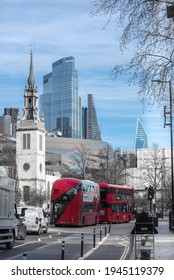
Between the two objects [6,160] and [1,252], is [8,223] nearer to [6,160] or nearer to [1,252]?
[1,252]

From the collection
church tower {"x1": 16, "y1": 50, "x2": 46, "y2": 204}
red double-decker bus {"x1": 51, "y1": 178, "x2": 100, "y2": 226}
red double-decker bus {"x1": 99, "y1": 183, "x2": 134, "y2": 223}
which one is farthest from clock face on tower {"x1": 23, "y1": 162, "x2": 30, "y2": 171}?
red double-decker bus {"x1": 51, "y1": 178, "x2": 100, "y2": 226}

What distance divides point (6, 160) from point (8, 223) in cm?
5000

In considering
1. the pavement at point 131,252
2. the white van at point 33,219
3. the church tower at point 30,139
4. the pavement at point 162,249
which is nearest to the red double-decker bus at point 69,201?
the white van at point 33,219

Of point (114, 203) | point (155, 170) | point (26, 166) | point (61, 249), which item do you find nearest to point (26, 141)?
point (26, 166)

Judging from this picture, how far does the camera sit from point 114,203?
58.6 m

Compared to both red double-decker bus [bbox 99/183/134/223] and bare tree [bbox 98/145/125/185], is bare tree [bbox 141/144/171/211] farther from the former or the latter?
red double-decker bus [bbox 99/183/134/223]

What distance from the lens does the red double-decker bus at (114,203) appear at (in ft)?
188

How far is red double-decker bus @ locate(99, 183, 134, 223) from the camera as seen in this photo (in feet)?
188

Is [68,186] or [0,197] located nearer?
[0,197]

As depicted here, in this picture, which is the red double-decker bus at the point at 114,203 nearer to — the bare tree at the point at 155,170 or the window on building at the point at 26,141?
the bare tree at the point at 155,170

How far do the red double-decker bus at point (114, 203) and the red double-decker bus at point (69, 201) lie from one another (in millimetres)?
6493

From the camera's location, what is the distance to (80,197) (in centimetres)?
4844
